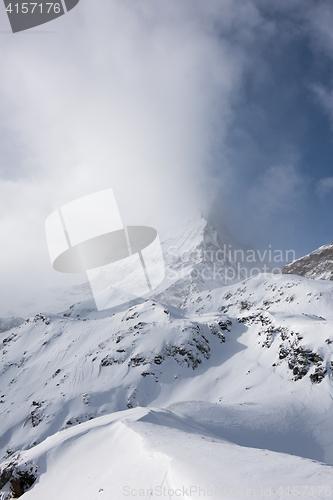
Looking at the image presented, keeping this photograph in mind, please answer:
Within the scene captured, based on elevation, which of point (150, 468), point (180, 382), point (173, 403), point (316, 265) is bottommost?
point (316, 265)

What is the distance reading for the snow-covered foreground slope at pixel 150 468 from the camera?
5281mm

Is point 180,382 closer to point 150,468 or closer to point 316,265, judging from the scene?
point 150,468

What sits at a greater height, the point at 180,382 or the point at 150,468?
the point at 150,468

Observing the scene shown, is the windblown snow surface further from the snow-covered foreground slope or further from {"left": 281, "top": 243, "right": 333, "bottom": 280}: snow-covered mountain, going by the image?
{"left": 281, "top": 243, "right": 333, "bottom": 280}: snow-covered mountain

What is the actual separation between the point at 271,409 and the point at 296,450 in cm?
391

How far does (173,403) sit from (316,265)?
102 metres

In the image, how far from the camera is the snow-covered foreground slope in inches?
208

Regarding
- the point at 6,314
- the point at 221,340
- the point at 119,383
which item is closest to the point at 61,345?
the point at 119,383

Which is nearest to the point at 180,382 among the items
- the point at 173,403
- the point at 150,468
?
the point at 173,403

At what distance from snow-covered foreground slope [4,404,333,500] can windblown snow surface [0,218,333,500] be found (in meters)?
0.04

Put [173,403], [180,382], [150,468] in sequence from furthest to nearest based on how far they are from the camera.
Answer: [180,382], [173,403], [150,468]

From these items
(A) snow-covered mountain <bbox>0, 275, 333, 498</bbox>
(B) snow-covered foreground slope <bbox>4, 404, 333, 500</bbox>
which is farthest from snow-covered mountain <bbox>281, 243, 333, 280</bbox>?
(B) snow-covered foreground slope <bbox>4, 404, 333, 500</bbox>

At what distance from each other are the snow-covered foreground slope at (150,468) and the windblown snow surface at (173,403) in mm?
44

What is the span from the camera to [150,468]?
674 centimetres
